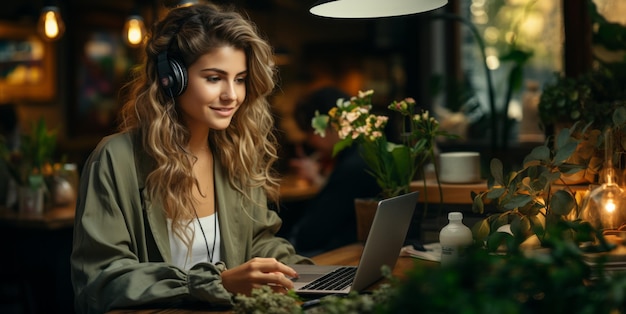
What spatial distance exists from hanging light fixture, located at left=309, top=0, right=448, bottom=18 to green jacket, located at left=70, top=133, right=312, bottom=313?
0.56 meters

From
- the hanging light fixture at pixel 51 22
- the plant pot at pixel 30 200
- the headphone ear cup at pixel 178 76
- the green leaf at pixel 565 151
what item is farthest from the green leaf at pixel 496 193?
the hanging light fixture at pixel 51 22

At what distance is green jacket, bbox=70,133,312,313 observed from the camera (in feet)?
5.85

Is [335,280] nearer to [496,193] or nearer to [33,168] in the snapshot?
[496,193]

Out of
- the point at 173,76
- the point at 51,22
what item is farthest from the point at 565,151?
the point at 51,22

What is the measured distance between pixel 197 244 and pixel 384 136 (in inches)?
27.5

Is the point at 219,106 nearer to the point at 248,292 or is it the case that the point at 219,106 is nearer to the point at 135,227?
the point at 135,227

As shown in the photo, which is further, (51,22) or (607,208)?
(51,22)

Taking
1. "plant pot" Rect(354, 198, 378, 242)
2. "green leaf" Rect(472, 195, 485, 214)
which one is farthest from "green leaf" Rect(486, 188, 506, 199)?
"plant pot" Rect(354, 198, 378, 242)

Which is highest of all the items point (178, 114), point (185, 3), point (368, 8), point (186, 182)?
point (185, 3)

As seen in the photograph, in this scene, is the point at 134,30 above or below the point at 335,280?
above

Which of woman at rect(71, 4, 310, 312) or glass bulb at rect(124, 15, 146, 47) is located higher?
glass bulb at rect(124, 15, 146, 47)

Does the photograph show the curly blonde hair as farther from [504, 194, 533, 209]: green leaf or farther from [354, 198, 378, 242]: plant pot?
[504, 194, 533, 209]: green leaf

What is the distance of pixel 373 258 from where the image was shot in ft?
5.91

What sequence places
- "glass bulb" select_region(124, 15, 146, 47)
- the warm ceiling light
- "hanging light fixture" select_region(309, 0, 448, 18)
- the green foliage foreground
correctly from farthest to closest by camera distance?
"glass bulb" select_region(124, 15, 146, 47) → the warm ceiling light → "hanging light fixture" select_region(309, 0, 448, 18) → the green foliage foreground
